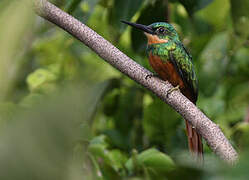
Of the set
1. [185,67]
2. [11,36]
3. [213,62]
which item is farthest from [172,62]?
[11,36]

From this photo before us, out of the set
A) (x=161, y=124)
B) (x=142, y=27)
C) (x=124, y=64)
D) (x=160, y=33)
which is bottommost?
(x=124, y=64)

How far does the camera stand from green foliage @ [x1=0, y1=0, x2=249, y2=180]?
220mm

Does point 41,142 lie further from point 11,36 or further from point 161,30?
point 161,30

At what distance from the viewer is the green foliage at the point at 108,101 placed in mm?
220

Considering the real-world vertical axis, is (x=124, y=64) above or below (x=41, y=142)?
above

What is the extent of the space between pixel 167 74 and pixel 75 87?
1.64 m

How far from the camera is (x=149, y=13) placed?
166 cm

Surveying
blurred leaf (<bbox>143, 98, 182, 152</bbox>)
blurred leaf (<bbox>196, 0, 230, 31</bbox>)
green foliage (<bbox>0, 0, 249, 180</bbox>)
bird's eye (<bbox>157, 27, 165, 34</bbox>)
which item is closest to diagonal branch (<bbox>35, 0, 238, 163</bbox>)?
green foliage (<bbox>0, 0, 249, 180</bbox>)

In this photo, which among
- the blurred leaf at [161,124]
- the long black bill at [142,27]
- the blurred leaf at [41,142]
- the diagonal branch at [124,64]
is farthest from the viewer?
the blurred leaf at [161,124]

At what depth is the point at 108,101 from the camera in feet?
7.13

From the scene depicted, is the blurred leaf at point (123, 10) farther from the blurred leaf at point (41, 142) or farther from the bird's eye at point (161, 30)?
the blurred leaf at point (41, 142)

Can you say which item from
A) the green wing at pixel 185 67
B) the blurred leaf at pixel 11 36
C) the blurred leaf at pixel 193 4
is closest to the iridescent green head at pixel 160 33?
the green wing at pixel 185 67

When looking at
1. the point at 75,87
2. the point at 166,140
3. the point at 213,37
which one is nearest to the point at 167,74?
the point at 166,140

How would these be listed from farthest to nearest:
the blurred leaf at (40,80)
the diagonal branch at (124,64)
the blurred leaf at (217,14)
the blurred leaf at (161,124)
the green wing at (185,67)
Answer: the blurred leaf at (217,14)
the blurred leaf at (40,80)
the green wing at (185,67)
the blurred leaf at (161,124)
the diagonal branch at (124,64)
